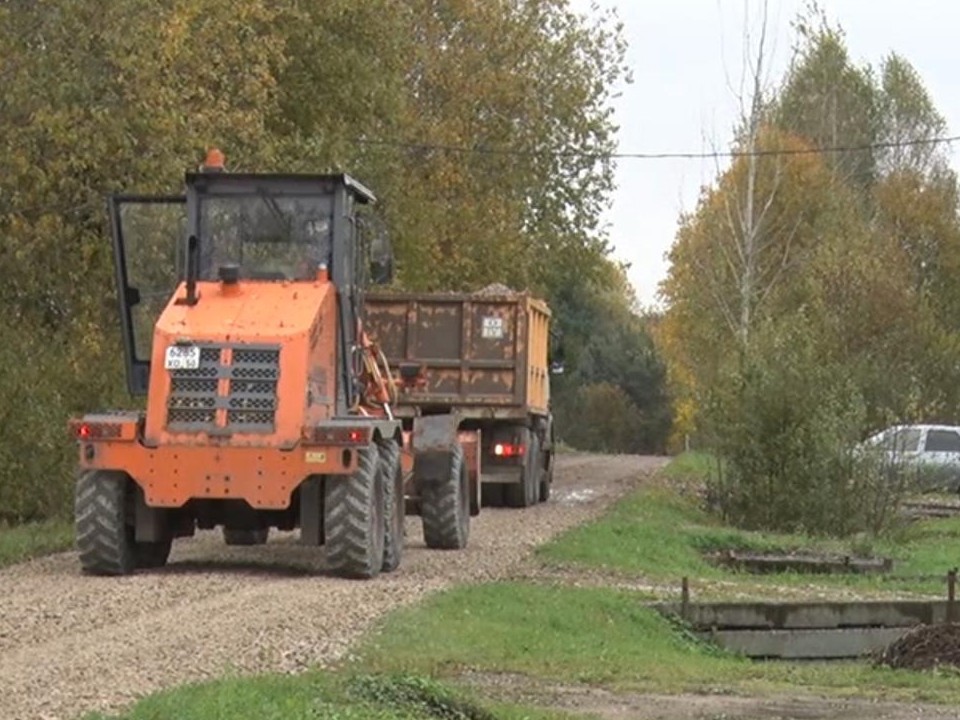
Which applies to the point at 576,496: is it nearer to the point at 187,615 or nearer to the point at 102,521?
the point at 102,521

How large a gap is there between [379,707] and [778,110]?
69.4 metres

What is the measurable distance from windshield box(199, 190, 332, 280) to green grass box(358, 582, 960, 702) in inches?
144

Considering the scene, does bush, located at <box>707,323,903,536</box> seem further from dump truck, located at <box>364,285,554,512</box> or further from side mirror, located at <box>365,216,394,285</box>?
side mirror, located at <box>365,216,394,285</box>

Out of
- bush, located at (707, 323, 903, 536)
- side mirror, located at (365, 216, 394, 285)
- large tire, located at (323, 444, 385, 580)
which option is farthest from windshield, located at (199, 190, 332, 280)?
bush, located at (707, 323, 903, 536)

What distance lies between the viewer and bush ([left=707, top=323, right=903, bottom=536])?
3397cm

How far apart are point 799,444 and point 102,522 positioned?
50.1 feet

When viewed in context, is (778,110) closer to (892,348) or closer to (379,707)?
(892,348)

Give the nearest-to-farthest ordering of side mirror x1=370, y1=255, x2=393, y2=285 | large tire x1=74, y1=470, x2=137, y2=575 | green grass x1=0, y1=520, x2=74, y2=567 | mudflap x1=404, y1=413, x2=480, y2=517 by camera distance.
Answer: large tire x1=74, y1=470, x2=137, y2=575
side mirror x1=370, y1=255, x2=393, y2=285
green grass x1=0, y1=520, x2=74, y2=567
mudflap x1=404, y1=413, x2=480, y2=517

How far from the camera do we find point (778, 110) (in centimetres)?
8100

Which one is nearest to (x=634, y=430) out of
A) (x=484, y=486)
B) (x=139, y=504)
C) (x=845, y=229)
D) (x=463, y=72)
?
(x=845, y=229)

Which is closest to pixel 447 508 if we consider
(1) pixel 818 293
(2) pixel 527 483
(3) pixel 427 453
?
(3) pixel 427 453

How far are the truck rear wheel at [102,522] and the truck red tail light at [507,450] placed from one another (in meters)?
14.4

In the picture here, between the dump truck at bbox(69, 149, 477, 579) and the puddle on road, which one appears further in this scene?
the puddle on road

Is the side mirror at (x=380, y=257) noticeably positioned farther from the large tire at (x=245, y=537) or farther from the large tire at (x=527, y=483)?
the large tire at (x=527, y=483)
